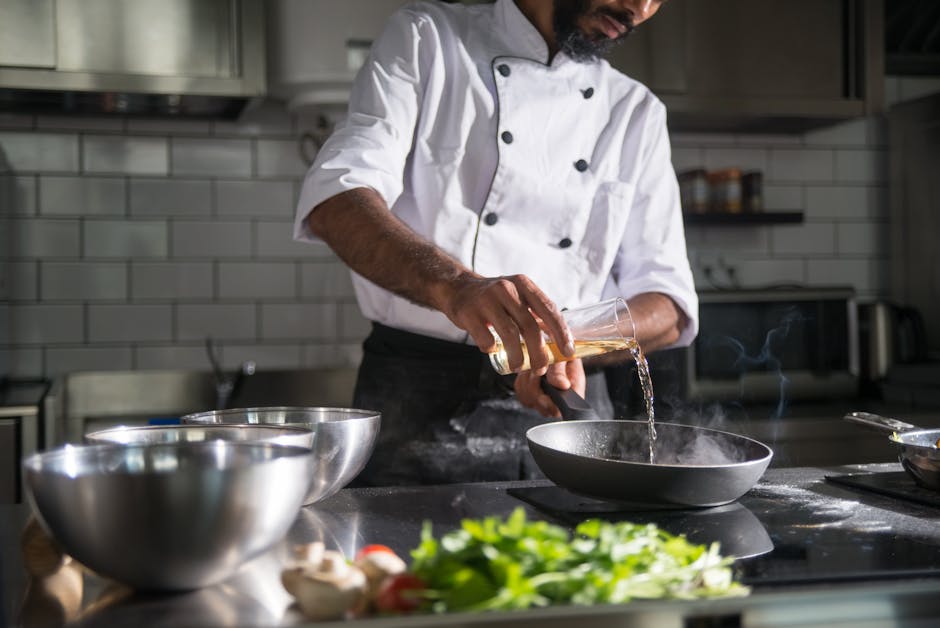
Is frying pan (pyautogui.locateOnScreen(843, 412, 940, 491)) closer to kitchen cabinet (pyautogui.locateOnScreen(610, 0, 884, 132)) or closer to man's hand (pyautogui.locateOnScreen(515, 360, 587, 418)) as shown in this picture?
man's hand (pyautogui.locateOnScreen(515, 360, 587, 418))

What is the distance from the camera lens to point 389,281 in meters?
1.47

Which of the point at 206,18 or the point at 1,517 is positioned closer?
the point at 1,517

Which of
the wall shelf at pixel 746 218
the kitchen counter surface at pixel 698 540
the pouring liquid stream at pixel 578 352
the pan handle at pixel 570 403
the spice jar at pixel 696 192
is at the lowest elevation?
the kitchen counter surface at pixel 698 540

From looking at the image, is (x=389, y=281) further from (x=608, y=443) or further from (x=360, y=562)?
(x=360, y=562)

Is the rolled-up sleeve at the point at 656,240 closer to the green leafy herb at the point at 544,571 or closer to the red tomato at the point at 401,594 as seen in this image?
the green leafy herb at the point at 544,571

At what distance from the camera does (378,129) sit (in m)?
1.69

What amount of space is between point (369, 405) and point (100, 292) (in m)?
1.43

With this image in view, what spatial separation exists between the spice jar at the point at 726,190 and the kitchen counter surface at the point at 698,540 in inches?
70.9

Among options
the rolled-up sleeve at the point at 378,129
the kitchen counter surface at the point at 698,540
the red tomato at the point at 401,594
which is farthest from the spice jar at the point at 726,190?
the red tomato at the point at 401,594

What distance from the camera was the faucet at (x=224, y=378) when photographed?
2826 millimetres

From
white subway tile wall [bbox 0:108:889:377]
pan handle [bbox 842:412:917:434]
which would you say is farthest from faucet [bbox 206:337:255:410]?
pan handle [bbox 842:412:917:434]

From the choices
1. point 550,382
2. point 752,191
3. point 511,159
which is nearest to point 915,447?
point 550,382

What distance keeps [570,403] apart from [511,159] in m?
0.59

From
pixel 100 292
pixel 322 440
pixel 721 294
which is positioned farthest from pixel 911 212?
pixel 322 440
